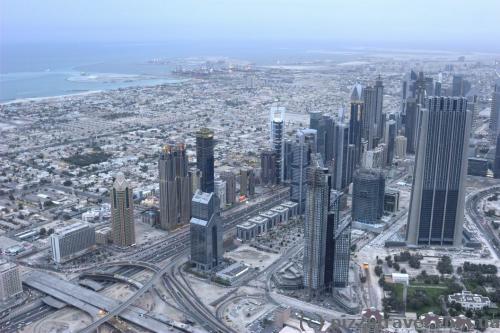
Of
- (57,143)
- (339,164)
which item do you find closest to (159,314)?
(339,164)

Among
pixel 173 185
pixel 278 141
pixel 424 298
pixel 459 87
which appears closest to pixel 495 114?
pixel 459 87

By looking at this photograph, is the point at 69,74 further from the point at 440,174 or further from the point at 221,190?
the point at 440,174

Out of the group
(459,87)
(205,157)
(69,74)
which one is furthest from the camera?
(69,74)

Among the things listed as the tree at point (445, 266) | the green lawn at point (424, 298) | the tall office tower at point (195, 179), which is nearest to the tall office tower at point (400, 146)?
the tree at point (445, 266)

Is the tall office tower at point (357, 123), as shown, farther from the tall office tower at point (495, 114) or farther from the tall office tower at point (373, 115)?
the tall office tower at point (495, 114)

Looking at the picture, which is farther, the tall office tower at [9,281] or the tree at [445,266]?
the tree at [445,266]

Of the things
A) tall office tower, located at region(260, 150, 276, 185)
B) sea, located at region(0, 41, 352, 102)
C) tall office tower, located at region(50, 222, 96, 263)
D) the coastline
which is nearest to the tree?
tall office tower, located at region(260, 150, 276, 185)
